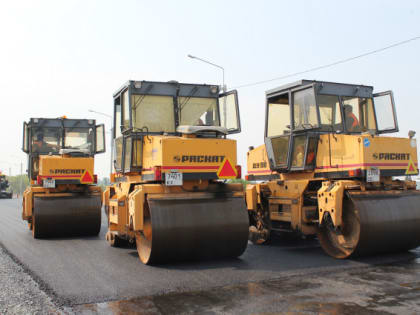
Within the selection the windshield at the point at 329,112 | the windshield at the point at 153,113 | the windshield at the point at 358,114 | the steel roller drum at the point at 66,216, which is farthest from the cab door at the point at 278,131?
the steel roller drum at the point at 66,216

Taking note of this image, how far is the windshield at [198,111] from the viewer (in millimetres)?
8039

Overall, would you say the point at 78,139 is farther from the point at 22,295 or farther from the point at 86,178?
the point at 22,295

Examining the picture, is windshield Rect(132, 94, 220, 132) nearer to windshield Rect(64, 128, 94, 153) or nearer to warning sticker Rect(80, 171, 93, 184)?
warning sticker Rect(80, 171, 93, 184)

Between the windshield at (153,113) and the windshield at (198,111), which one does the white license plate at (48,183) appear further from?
the windshield at (198,111)

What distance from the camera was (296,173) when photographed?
8961mm

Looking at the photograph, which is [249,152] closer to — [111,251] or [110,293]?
[111,251]

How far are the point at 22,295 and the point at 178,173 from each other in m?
2.76

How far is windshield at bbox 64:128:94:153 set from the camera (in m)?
12.5

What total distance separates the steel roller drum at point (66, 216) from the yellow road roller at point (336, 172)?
3704 mm

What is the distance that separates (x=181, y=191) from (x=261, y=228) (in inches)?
115

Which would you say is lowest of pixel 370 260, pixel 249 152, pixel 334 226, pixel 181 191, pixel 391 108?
pixel 370 260

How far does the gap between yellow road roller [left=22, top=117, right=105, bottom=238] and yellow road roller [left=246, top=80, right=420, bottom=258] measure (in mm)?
3844

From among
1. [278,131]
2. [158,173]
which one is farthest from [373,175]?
[158,173]

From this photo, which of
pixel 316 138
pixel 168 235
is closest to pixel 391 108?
pixel 316 138
